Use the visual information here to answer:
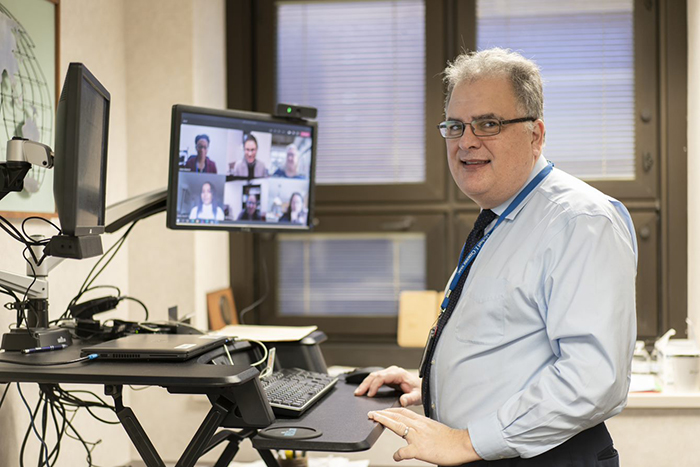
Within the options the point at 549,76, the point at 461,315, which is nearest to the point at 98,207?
the point at 461,315

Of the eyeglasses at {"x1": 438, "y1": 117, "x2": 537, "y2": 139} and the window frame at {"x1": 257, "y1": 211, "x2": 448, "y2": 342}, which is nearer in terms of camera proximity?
the eyeglasses at {"x1": 438, "y1": 117, "x2": 537, "y2": 139}

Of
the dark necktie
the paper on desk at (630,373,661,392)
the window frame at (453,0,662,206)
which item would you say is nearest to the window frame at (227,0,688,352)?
the window frame at (453,0,662,206)

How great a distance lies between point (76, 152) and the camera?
149cm

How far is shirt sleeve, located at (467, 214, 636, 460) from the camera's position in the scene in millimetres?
1408

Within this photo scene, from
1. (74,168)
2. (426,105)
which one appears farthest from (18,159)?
(426,105)

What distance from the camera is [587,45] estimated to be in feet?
10.4

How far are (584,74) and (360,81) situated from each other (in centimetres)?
96

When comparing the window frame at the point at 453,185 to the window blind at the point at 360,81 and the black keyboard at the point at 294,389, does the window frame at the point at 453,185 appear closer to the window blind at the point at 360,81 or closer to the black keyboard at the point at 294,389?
the window blind at the point at 360,81

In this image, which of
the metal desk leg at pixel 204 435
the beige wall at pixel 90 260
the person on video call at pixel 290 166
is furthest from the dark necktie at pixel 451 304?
the beige wall at pixel 90 260

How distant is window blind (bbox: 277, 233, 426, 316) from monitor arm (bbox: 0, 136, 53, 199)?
1.75 metres

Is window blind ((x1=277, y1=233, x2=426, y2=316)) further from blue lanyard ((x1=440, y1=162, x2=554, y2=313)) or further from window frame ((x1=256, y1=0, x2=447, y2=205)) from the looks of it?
blue lanyard ((x1=440, y1=162, x2=554, y2=313))

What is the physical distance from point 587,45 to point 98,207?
7.42 feet

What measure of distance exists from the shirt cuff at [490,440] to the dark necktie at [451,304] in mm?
246

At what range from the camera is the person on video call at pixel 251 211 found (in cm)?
221
